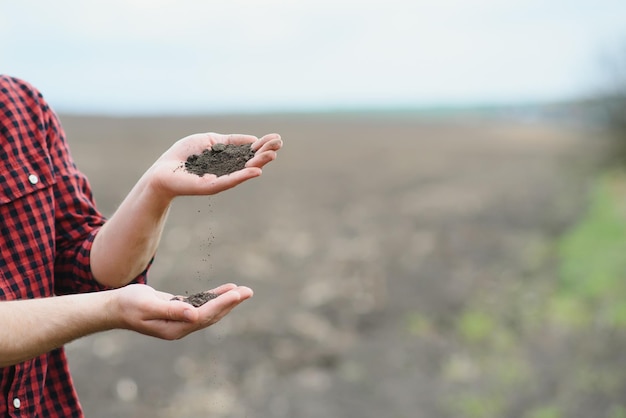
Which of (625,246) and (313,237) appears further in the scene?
(313,237)

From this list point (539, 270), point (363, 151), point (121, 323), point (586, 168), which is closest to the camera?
point (121, 323)

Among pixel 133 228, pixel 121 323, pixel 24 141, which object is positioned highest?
pixel 24 141

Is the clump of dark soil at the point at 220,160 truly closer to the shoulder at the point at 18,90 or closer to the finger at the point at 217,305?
the finger at the point at 217,305

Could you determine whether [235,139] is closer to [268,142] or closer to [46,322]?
[268,142]

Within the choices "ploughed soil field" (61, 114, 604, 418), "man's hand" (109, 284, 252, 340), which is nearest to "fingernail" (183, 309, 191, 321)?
"man's hand" (109, 284, 252, 340)

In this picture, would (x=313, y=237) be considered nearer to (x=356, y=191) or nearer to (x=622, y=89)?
(x=356, y=191)

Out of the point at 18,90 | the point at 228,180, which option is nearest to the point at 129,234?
the point at 228,180

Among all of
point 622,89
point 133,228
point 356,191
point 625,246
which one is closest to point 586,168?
point 622,89
